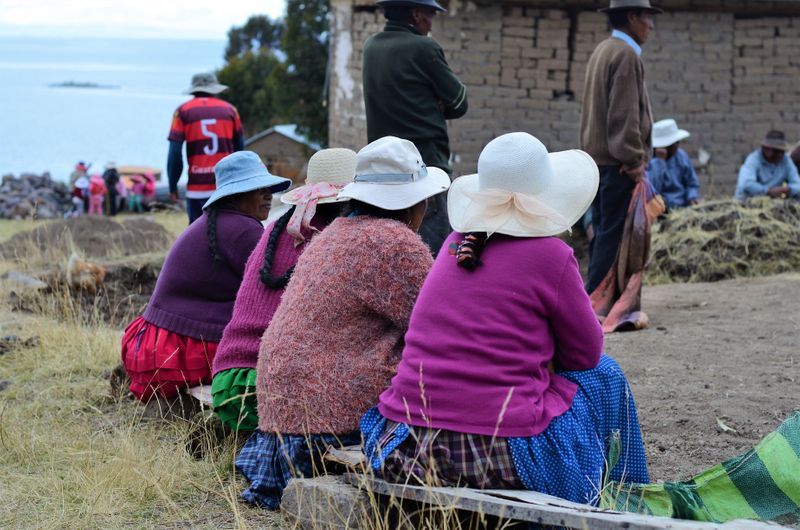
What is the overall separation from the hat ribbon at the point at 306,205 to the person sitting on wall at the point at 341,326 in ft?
0.97

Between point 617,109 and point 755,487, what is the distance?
3.31 metres

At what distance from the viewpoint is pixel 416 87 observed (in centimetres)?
587

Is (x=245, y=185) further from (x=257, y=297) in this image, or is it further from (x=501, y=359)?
(x=501, y=359)

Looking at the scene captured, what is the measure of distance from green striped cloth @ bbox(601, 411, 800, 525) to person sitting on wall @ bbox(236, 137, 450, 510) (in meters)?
0.97

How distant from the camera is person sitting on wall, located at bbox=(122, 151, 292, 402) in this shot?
4.35m

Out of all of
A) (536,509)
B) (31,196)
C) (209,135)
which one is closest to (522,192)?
(536,509)

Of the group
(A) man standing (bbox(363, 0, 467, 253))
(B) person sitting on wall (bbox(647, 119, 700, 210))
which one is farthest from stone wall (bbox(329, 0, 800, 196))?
(A) man standing (bbox(363, 0, 467, 253))

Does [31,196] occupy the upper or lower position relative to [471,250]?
lower

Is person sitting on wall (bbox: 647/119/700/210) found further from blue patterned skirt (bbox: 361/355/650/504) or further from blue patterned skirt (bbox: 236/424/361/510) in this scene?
blue patterned skirt (bbox: 236/424/361/510)

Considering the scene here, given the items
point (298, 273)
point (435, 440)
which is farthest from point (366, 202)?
point (435, 440)

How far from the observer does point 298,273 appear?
3.53 metres

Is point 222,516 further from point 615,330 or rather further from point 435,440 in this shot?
point 615,330

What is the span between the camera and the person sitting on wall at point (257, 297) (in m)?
3.89

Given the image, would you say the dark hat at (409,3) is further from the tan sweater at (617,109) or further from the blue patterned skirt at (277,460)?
the blue patterned skirt at (277,460)
